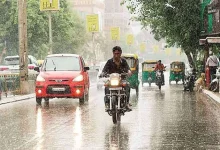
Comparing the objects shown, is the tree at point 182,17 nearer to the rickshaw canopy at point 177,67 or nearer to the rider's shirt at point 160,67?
the rider's shirt at point 160,67

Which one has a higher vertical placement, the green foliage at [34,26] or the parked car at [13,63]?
the green foliage at [34,26]

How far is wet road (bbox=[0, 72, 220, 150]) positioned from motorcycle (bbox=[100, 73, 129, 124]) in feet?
0.93

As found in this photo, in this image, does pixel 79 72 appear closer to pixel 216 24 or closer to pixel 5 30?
pixel 216 24

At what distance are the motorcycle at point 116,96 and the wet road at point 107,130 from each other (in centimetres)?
28

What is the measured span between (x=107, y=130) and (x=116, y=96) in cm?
180

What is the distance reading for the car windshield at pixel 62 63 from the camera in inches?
875

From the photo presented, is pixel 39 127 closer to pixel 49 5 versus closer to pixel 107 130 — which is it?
pixel 107 130

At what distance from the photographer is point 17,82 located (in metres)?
29.6

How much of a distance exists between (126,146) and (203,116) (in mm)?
6320

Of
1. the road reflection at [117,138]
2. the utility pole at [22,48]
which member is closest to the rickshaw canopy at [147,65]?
the utility pole at [22,48]

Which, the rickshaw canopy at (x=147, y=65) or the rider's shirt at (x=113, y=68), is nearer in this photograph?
the rider's shirt at (x=113, y=68)

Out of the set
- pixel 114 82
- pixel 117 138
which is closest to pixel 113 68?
pixel 114 82

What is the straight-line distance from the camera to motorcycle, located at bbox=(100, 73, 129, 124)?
1405 centimetres

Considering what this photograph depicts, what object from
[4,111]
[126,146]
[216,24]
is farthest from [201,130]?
[216,24]
